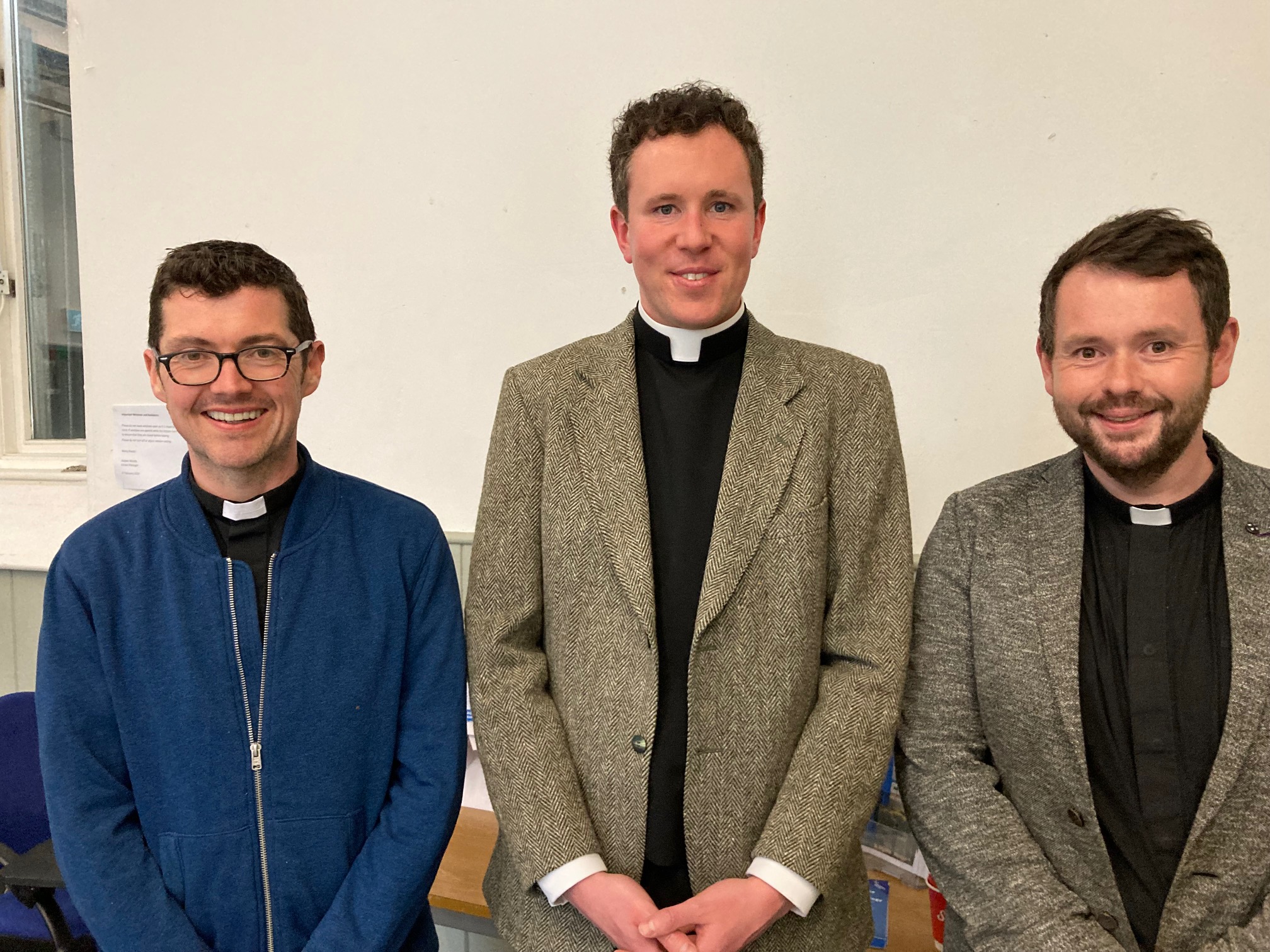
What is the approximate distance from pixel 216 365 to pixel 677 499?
73 centimetres

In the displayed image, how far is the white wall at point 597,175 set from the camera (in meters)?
1.70

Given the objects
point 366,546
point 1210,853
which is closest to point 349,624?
point 366,546

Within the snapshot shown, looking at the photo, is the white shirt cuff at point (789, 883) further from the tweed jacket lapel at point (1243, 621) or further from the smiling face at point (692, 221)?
the smiling face at point (692, 221)

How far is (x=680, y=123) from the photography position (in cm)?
119

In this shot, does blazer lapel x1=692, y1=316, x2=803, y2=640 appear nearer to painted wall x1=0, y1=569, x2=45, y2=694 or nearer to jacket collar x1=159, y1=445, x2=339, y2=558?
jacket collar x1=159, y1=445, x2=339, y2=558

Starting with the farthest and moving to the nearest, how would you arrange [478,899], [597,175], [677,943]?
[597,175], [478,899], [677,943]

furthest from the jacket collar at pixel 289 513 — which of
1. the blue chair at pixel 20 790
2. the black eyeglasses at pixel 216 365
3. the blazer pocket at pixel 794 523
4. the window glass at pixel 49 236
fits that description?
the window glass at pixel 49 236

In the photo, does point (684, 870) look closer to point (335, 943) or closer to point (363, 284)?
point (335, 943)

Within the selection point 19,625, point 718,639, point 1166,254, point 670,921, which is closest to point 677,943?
point 670,921

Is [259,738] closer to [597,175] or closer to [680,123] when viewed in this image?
[680,123]

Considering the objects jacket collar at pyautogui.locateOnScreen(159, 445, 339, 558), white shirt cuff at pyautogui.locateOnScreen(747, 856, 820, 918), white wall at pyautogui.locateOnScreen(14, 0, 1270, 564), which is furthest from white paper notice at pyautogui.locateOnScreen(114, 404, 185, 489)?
white shirt cuff at pyautogui.locateOnScreen(747, 856, 820, 918)

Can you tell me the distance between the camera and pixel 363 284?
2.26 m

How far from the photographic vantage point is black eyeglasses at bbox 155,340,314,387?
3.97ft

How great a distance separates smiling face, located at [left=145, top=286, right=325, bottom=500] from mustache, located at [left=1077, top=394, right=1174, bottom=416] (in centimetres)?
118
